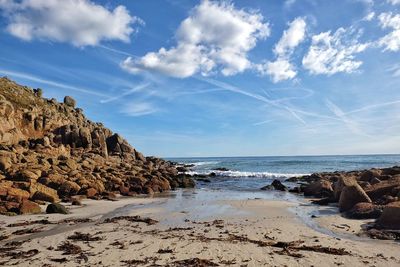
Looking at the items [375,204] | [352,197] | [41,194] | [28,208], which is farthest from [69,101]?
[375,204]

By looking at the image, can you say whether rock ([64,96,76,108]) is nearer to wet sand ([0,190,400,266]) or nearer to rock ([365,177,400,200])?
wet sand ([0,190,400,266])

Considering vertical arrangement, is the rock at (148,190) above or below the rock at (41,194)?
below

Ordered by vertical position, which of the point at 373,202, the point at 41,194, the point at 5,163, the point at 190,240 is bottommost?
the point at 190,240

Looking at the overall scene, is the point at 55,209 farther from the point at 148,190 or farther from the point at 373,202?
the point at 373,202

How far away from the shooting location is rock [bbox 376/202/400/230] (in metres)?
12.8

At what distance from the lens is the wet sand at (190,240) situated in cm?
933

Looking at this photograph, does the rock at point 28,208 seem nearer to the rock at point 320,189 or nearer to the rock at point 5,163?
the rock at point 5,163

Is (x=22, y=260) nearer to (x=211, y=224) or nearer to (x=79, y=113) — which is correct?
(x=211, y=224)

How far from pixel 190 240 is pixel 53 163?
877 inches

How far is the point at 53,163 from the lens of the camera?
30266mm

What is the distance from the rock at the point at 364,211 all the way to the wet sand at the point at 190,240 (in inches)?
25.7

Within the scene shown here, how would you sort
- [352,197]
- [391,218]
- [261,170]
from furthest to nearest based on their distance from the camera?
[261,170]
[352,197]
[391,218]

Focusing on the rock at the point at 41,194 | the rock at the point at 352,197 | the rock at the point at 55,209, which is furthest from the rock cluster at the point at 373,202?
the rock at the point at 41,194

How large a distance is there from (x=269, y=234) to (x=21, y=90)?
6269 centimetres
